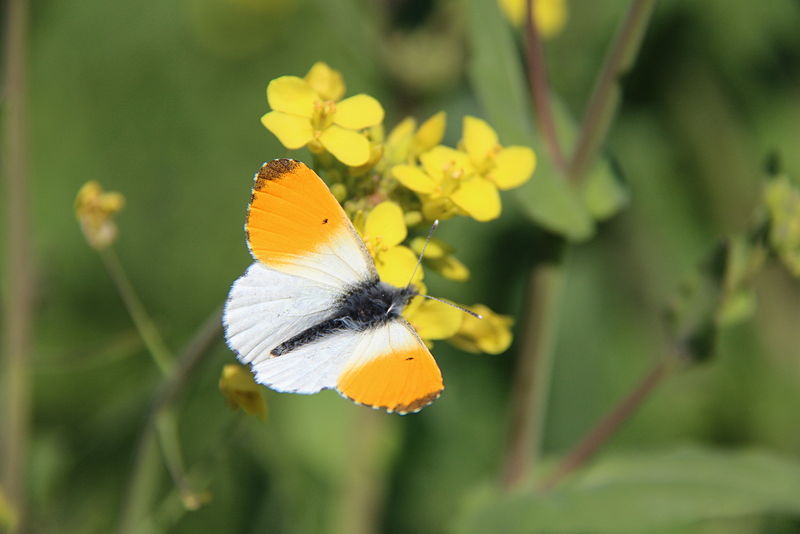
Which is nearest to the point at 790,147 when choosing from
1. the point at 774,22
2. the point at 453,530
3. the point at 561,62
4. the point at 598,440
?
the point at 774,22

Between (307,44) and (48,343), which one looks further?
(307,44)

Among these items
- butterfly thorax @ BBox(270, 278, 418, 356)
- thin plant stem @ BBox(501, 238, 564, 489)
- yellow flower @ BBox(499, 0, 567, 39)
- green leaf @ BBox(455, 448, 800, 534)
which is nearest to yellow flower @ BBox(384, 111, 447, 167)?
butterfly thorax @ BBox(270, 278, 418, 356)

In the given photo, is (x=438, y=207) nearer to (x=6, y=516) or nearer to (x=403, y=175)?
(x=403, y=175)

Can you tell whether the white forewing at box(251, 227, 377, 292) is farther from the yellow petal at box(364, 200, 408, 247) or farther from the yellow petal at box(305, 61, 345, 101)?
the yellow petal at box(305, 61, 345, 101)

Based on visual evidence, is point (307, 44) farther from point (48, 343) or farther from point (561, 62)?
point (48, 343)

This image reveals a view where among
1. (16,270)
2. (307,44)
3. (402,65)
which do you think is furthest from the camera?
(307,44)
